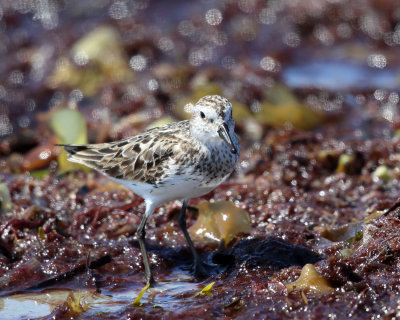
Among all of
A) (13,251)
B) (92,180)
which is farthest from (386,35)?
(13,251)

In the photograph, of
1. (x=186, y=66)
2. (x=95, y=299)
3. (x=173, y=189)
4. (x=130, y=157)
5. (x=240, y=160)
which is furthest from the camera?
(x=186, y=66)

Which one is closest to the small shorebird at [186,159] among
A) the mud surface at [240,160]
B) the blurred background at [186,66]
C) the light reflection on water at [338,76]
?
the mud surface at [240,160]

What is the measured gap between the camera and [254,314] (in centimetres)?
416

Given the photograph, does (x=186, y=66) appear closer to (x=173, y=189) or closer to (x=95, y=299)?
(x=173, y=189)

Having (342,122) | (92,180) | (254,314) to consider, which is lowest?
(342,122)

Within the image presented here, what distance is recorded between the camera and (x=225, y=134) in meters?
4.66

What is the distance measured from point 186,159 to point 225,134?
39cm

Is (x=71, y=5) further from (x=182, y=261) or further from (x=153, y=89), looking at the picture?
(x=182, y=261)

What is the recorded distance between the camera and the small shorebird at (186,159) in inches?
189

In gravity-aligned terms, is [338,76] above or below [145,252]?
below

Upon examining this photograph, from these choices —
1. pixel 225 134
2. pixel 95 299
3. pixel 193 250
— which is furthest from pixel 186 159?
pixel 95 299

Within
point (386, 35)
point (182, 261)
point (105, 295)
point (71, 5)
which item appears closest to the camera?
point (105, 295)

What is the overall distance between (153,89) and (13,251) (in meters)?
4.18

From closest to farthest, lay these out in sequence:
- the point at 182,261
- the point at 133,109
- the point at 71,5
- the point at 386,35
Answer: the point at 182,261 < the point at 133,109 < the point at 386,35 < the point at 71,5
